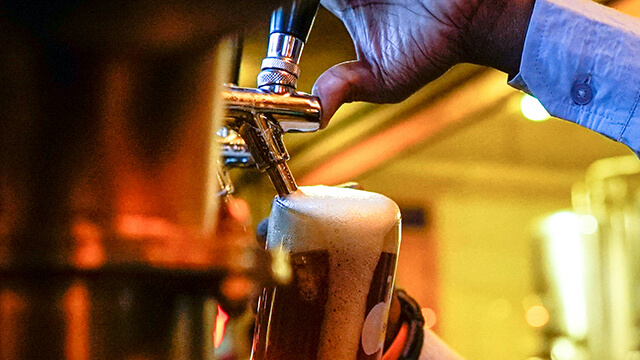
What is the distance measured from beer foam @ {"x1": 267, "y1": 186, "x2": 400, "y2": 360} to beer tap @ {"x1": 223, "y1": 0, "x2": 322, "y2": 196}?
3 centimetres

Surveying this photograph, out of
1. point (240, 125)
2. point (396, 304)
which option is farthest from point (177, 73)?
point (396, 304)

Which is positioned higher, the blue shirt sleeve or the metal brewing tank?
the blue shirt sleeve

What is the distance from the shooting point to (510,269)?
4199mm

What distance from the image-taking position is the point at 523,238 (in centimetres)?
423

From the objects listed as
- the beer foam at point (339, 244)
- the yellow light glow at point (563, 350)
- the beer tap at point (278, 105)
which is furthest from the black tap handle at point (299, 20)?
the yellow light glow at point (563, 350)

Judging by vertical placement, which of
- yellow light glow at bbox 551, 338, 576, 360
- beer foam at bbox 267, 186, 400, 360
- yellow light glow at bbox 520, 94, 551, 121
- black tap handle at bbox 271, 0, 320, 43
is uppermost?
yellow light glow at bbox 520, 94, 551, 121

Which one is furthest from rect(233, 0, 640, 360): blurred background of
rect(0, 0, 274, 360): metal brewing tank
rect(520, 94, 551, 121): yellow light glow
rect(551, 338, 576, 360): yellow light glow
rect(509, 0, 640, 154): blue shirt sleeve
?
rect(0, 0, 274, 360): metal brewing tank

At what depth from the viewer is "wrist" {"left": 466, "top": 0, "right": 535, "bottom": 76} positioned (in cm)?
56

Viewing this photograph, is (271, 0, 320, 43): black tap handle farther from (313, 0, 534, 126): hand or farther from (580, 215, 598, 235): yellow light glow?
(580, 215, 598, 235): yellow light glow

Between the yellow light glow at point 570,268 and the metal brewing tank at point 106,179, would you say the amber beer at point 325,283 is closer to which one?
the metal brewing tank at point 106,179

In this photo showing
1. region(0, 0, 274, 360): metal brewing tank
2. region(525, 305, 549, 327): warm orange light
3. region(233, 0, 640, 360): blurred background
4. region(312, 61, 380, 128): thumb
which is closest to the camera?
region(0, 0, 274, 360): metal brewing tank

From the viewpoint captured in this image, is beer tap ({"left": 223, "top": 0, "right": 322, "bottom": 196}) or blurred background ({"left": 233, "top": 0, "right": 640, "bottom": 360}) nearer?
beer tap ({"left": 223, "top": 0, "right": 322, "bottom": 196})

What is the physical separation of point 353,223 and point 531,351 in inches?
164

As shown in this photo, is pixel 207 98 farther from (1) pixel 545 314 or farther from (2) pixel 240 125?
(1) pixel 545 314
